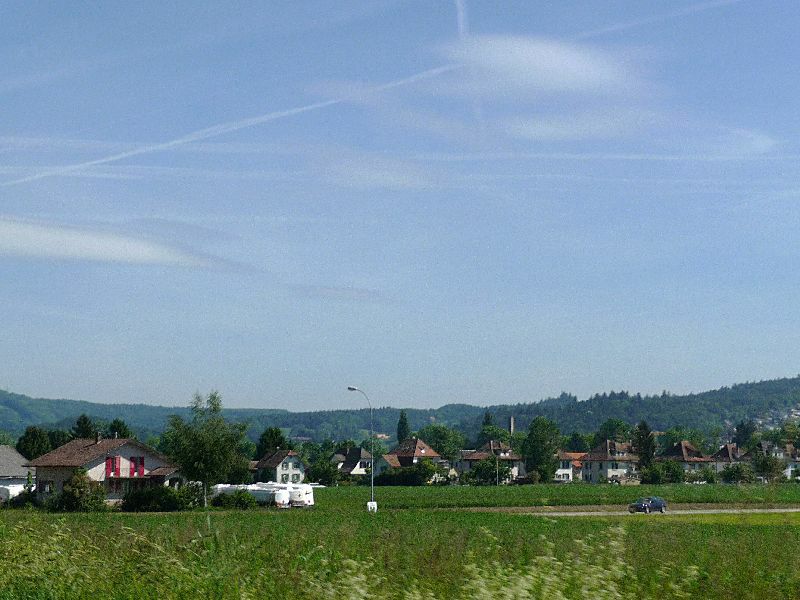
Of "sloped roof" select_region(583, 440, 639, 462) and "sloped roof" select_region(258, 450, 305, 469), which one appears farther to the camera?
"sloped roof" select_region(583, 440, 639, 462)

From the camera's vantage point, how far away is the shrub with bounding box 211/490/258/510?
7088 cm

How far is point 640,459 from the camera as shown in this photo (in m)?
177

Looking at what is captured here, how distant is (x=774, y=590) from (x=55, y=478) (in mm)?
77660

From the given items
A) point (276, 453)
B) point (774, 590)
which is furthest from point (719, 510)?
point (276, 453)

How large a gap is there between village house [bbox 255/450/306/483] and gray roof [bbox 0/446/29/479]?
35.2 metres

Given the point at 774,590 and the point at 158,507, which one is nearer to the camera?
the point at 774,590

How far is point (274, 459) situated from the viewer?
427 feet

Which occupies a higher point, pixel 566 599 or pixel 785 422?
pixel 785 422

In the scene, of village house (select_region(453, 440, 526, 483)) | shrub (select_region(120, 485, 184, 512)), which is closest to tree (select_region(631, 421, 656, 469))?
village house (select_region(453, 440, 526, 483))

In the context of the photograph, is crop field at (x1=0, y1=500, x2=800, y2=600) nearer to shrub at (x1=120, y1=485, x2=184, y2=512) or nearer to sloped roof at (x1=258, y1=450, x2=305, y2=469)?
shrub at (x1=120, y1=485, x2=184, y2=512)

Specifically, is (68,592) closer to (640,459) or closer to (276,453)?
(276,453)

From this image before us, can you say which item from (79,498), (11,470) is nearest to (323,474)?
(11,470)

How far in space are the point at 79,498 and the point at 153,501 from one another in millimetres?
5196

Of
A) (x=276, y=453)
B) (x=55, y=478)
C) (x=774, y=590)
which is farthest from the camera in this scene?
(x=276, y=453)
